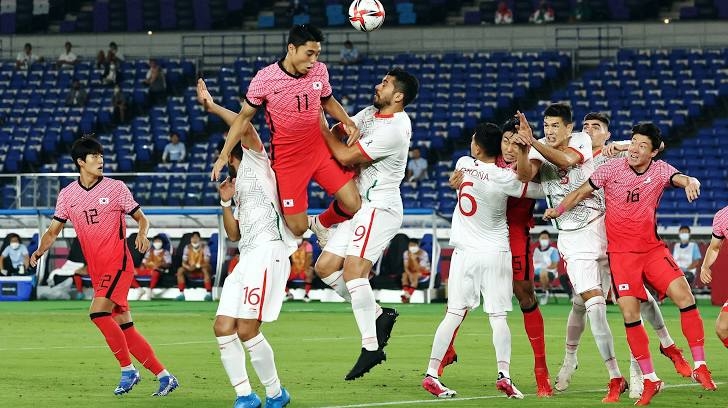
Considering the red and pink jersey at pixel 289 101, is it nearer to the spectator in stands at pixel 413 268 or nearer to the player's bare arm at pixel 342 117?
the player's bare arm at pixel 342 117

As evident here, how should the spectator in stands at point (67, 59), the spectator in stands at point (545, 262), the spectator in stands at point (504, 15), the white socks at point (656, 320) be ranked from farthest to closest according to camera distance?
the spectator in stands at point (67, 59) → the spectator in stands at point (504, 15) → the spectator in stands at point (545, 262) → the white socks at point (656, 320)

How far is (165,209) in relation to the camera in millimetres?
29812

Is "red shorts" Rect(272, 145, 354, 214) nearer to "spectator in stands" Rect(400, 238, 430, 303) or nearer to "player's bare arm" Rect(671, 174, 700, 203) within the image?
"player's bare arm" Rect(671, 174, 700, 203)

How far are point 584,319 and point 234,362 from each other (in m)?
3.69

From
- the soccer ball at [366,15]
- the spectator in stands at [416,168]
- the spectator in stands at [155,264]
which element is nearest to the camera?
the soccer ball at [366,15]

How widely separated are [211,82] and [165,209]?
11.6 metres

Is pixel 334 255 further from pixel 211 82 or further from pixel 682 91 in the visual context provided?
pixel 211 82

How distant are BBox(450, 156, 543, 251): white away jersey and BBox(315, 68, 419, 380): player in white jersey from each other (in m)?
0.68

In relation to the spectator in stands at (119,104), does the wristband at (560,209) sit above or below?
above

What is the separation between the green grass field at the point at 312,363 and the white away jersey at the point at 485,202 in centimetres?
134

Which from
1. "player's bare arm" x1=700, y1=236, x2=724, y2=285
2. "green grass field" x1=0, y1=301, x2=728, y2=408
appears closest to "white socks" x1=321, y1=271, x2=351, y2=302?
"green grass field" x1=0, y1=301, x2=728, y2=408

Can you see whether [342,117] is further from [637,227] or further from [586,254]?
[637,227]

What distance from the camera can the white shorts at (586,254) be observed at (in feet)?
40.4

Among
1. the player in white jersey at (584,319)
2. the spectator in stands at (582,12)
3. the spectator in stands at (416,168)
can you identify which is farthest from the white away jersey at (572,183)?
the spectator in stands at (582,12)
